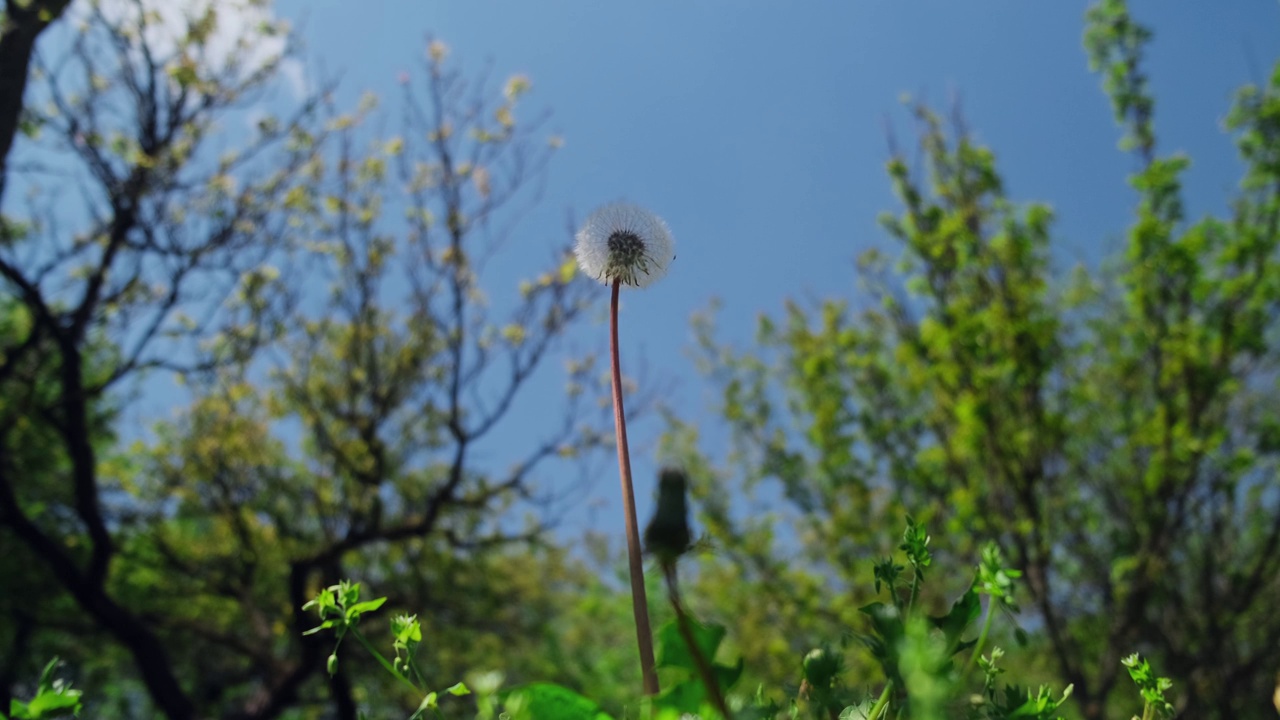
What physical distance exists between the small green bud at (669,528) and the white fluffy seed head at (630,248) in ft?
1.49

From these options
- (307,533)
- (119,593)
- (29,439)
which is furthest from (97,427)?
(307,533)

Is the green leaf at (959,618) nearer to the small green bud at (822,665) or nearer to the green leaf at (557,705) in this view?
the small green bud at (822,665)

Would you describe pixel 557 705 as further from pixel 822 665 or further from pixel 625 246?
pixel 625 246

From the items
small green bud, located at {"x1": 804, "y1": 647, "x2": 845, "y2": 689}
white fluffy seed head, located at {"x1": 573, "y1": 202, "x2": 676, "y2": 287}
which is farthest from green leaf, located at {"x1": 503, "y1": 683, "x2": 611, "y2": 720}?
white fluffy seed head, located at {"x1": 573, "y1": 202, "x2": 676, "y2": 287}

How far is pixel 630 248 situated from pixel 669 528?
0.54 metres

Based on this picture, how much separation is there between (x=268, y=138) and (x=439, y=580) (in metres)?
6.44

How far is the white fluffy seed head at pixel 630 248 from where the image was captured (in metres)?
1.10

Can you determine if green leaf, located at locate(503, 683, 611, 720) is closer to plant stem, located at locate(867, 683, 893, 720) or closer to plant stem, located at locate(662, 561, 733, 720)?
plant stem, located at locate(662, 561, 733, 720)

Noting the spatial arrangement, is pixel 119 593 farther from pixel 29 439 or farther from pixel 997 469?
pixel 997 469

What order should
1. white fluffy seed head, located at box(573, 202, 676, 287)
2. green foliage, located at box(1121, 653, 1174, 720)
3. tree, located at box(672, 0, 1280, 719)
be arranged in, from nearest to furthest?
green foliage, located at box(1121, 653, 1174, 720)
white fluffy seed head, located at box(573, 202, 676, 287)
tree, located at box(672, 0, 1280, 719)

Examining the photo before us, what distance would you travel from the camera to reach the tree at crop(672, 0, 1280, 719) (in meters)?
7.22

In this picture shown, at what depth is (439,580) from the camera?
12180 mm

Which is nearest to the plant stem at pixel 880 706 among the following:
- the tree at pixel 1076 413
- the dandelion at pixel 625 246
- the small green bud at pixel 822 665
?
the small green bud at pixel 822 665

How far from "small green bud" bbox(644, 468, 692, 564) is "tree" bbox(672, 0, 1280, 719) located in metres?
6.86
